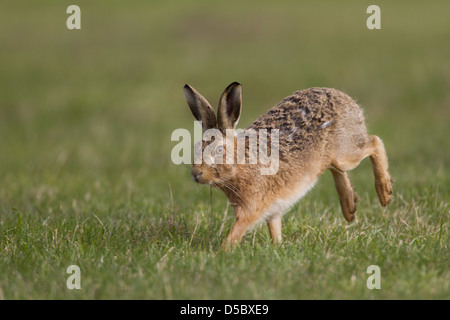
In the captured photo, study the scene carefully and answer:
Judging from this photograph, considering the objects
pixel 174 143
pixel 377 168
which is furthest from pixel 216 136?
pixel 174 143

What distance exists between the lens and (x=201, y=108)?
5395 millimetres

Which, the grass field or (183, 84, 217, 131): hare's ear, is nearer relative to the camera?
the grass field

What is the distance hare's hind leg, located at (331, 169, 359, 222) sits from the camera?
251 inches

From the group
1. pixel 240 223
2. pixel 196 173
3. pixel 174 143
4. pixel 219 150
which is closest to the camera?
pixel 196 173

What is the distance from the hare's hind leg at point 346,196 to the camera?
6.38m

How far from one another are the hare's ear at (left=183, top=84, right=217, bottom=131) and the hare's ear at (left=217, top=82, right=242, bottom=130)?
0.06 meters

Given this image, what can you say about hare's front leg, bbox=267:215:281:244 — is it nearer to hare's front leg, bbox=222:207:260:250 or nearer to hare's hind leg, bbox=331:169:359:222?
hare's front leg, bbox=222:207:260:250

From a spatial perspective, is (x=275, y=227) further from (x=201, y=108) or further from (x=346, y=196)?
(x=201, y=108)

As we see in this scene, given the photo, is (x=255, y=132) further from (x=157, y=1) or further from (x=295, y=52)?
(x=157, y=1)

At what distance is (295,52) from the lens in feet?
60.5

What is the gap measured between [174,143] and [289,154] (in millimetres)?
6621

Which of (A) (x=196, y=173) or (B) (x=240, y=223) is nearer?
(A) (x=196, y=173)

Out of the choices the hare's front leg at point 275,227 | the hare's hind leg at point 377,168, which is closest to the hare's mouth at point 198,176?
the hare's front leg at point 275,227

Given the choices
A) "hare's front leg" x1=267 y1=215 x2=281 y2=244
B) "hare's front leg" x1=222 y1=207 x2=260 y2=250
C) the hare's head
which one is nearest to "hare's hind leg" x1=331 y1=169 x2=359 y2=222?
"hare's front leg" x1=267 y1=215 x2=281 y2=244
